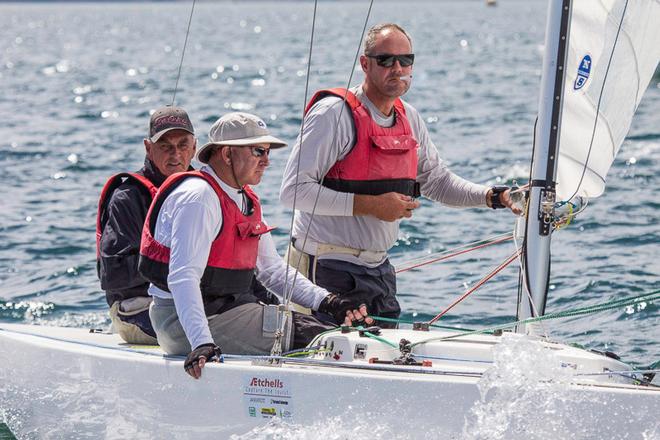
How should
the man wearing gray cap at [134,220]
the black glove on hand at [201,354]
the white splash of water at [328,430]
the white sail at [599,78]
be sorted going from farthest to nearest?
the man wearing gray cap at [134,220]
the white sail at [599,78]
the black glove on hand at [201,354]
the white splash of water at [328,430]

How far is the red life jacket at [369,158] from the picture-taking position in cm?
448

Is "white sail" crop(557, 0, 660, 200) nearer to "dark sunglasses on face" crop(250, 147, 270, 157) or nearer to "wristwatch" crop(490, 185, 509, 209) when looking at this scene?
"wristwatch" crop(490, 185, 509, 209)

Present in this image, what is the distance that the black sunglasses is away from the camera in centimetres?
436

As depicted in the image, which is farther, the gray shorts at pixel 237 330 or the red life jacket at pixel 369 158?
the red life jacket at pixel 369 158

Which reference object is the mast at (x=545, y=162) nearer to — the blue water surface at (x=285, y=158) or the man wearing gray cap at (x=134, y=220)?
the man wearing gray cap at (x=134, y=220)

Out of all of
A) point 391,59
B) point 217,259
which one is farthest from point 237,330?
point 391,59

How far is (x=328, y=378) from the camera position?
3.81 meters

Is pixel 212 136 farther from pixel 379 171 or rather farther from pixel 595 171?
pixel 595 171

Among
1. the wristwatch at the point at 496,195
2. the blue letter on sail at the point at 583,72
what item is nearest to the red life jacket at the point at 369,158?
the wristwatch at the point at 496,195

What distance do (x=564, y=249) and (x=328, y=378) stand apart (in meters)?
4.85

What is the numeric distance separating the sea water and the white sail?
3.92 ft

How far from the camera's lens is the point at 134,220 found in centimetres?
468

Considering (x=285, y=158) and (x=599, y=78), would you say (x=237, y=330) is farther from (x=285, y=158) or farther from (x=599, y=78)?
(x=285, y=158)

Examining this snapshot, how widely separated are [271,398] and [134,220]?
3.70 ft
